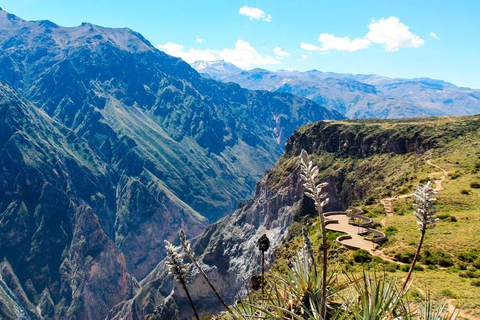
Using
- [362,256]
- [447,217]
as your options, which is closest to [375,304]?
[362,256]

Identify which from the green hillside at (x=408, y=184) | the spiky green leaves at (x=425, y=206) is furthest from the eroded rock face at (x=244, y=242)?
the spiky green leaves at (x=425, y=206)

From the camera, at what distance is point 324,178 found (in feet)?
334

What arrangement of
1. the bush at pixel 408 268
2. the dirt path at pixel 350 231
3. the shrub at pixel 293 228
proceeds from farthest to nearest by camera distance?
the shrub at pixel 293 228 → the dirt path at pixel 350 231 → the bush at pixel 408 268

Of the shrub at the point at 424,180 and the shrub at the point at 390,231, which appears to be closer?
the shrub at the point at 390,231

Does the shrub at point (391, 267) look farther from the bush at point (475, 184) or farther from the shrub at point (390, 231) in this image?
the bush at point (475, 184)

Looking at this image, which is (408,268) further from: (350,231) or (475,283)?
(350,231)

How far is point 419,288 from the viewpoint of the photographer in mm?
25188

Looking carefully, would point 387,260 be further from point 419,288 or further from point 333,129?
point 333,129

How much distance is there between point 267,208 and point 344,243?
79.5m

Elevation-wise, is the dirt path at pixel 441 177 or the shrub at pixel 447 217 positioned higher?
the dirt path at pixel 441 177

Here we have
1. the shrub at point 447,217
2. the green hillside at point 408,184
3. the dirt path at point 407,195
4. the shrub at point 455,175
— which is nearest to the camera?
the green hillside at point 408,184

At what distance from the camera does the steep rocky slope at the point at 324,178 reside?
291 ft

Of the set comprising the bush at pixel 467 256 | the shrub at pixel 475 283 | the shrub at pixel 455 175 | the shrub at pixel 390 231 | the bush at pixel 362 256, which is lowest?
the bush at pixel 362 256

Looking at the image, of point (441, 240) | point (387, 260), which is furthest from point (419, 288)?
point (441, 240)
